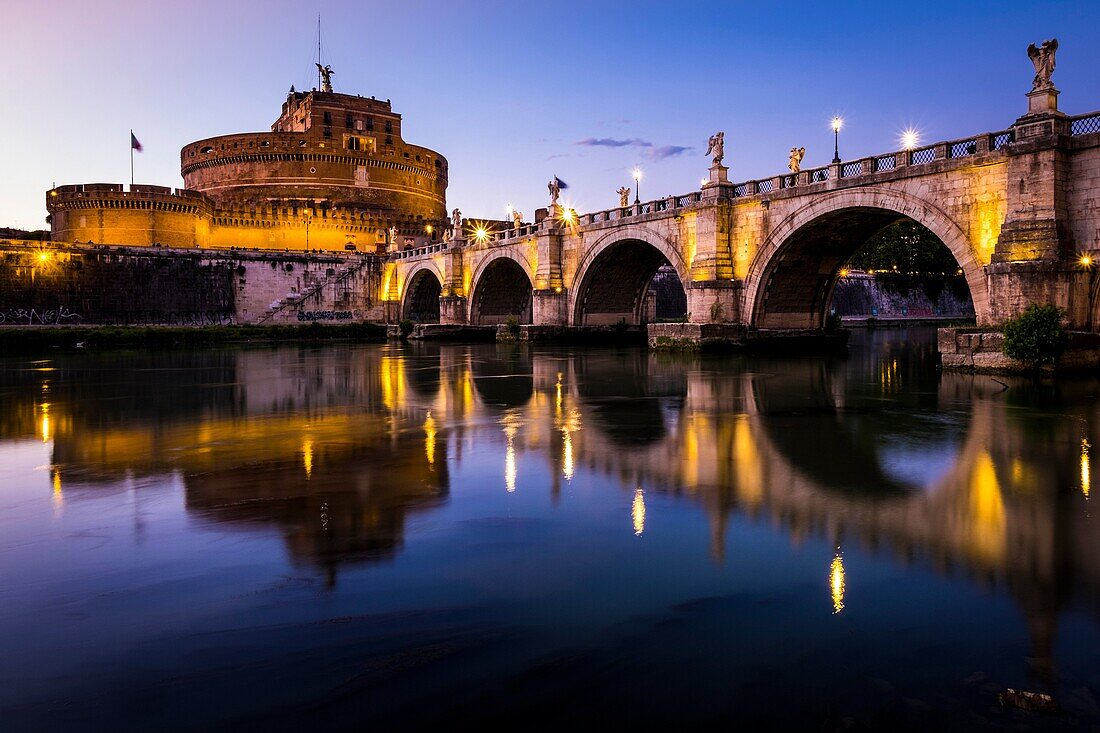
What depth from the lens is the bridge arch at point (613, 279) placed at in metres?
35.8

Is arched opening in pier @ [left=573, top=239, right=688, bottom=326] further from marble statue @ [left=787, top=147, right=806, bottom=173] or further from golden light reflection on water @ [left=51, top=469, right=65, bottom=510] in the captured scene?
golden light reflection on water @ [left=51, top=469, right=65, bottom=510]

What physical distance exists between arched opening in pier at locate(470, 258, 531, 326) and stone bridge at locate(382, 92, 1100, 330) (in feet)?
0.36

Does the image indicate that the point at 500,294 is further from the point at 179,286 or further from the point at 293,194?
the point at 293,194

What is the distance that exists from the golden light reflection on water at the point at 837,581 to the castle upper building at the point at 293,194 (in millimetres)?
62430

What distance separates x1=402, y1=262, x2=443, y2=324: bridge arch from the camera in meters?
58.6

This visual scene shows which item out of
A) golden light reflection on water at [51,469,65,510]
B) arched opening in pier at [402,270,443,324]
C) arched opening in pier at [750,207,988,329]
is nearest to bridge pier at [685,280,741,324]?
arched opening in pier at [750,207,988,329]

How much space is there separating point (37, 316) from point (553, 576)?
52.3 m

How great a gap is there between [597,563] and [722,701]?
6.41ft

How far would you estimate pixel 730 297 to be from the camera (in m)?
27.8

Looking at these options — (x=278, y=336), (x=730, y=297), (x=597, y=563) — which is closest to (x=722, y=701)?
(x=597, y=563)

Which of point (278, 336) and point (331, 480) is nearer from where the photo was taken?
point (331, 480)

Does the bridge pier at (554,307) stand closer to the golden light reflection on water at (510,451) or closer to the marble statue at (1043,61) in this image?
the marble statue at (1043,61)

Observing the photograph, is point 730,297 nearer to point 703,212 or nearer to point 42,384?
point 703,212

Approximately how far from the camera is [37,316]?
46281mm
